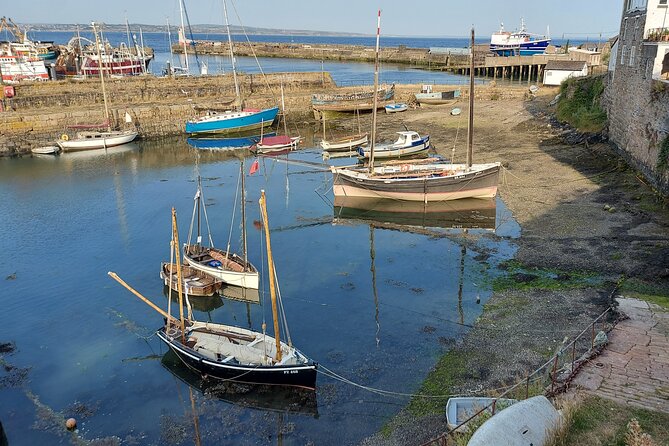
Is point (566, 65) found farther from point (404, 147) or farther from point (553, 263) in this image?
point (553, 263)

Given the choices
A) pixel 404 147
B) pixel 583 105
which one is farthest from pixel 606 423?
pixel 583 105

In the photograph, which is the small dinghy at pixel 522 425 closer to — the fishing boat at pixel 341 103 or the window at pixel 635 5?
the window at pixel 635 5

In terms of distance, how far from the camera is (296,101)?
63.4 m

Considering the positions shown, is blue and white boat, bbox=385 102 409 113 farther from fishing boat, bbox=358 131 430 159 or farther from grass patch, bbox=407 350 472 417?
grass patch, bbox=407 350 472 417

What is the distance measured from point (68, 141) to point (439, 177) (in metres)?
34.2

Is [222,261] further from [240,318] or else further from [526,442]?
[526,442]

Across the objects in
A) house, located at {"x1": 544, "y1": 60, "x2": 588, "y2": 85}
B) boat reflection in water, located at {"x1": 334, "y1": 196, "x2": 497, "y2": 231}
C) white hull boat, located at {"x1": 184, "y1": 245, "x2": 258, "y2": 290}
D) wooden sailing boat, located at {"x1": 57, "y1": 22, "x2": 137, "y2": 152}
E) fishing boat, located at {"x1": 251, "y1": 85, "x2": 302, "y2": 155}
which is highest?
house, located at {"x1": 544, "y1": 60, "x2": 588, "y2": 85}

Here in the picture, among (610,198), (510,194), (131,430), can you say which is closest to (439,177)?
(510,194)

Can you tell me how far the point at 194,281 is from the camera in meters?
21.9

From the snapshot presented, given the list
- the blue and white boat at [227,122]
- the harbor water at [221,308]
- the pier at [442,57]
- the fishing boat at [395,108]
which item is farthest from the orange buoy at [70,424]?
the fishing boat at [395,108]

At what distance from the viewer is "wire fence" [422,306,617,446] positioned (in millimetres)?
11251

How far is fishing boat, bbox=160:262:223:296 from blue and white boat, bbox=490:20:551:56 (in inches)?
3442

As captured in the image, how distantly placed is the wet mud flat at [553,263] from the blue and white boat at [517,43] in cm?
6136

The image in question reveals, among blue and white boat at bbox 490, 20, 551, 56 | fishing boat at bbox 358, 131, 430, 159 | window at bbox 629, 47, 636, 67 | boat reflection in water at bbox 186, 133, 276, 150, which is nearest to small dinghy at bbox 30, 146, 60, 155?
boat reflection in water at bbox 186, 133, 276, 150
